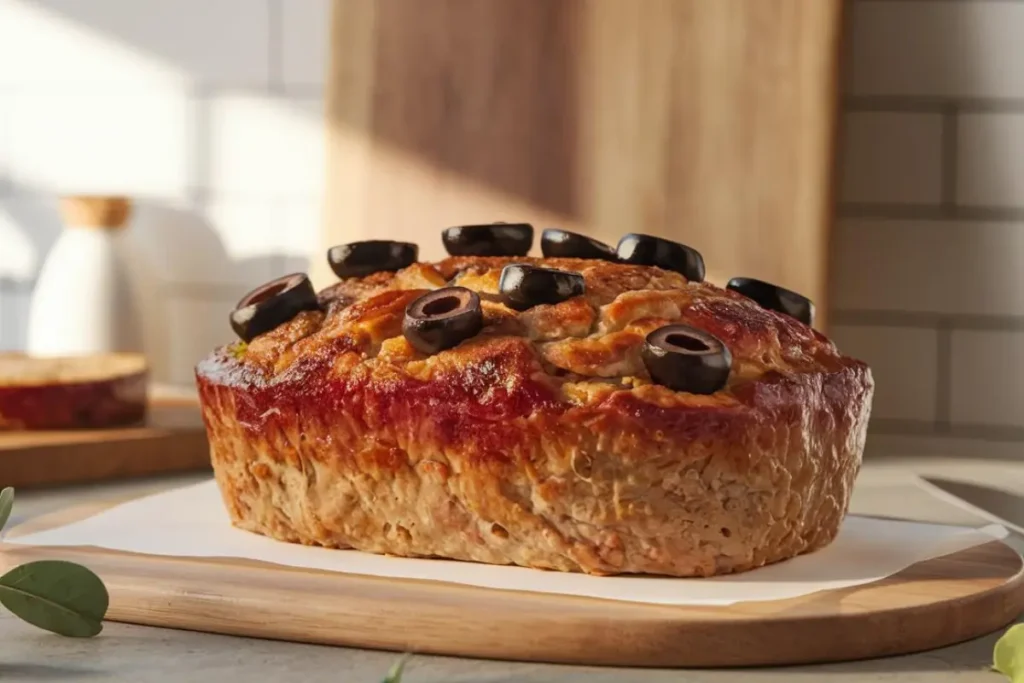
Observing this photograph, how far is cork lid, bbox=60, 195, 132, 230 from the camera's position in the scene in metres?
2.44

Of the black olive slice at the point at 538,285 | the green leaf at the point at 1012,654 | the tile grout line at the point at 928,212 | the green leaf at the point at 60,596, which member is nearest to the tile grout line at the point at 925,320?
the tile grout line at the point at 928,212

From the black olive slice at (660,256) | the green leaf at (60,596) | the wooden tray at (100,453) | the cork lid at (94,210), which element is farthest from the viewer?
the cork lid at (94,210)

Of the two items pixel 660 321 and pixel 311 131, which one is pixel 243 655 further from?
pixel 311 131

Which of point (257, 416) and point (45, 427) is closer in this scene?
point (257, 416)

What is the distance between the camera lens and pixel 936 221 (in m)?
2.19

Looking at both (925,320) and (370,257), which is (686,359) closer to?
(370,257)

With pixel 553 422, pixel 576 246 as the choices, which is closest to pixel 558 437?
pixel 553 422

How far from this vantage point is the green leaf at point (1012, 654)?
0.95 meters

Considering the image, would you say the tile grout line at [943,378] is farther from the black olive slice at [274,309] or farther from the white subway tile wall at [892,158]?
the black olive slice at [274,309]

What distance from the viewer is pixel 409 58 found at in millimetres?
2258

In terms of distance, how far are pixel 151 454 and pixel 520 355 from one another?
2.85 ft

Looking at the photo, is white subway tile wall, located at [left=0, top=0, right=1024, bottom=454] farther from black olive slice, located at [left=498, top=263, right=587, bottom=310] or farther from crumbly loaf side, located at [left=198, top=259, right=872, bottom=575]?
black olive slice, located at [left=498, top=263, right=587, bottom=310]

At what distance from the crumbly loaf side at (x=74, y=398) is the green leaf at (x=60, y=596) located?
875 mm

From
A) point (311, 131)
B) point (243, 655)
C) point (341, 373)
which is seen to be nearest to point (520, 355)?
point (341, 373)
